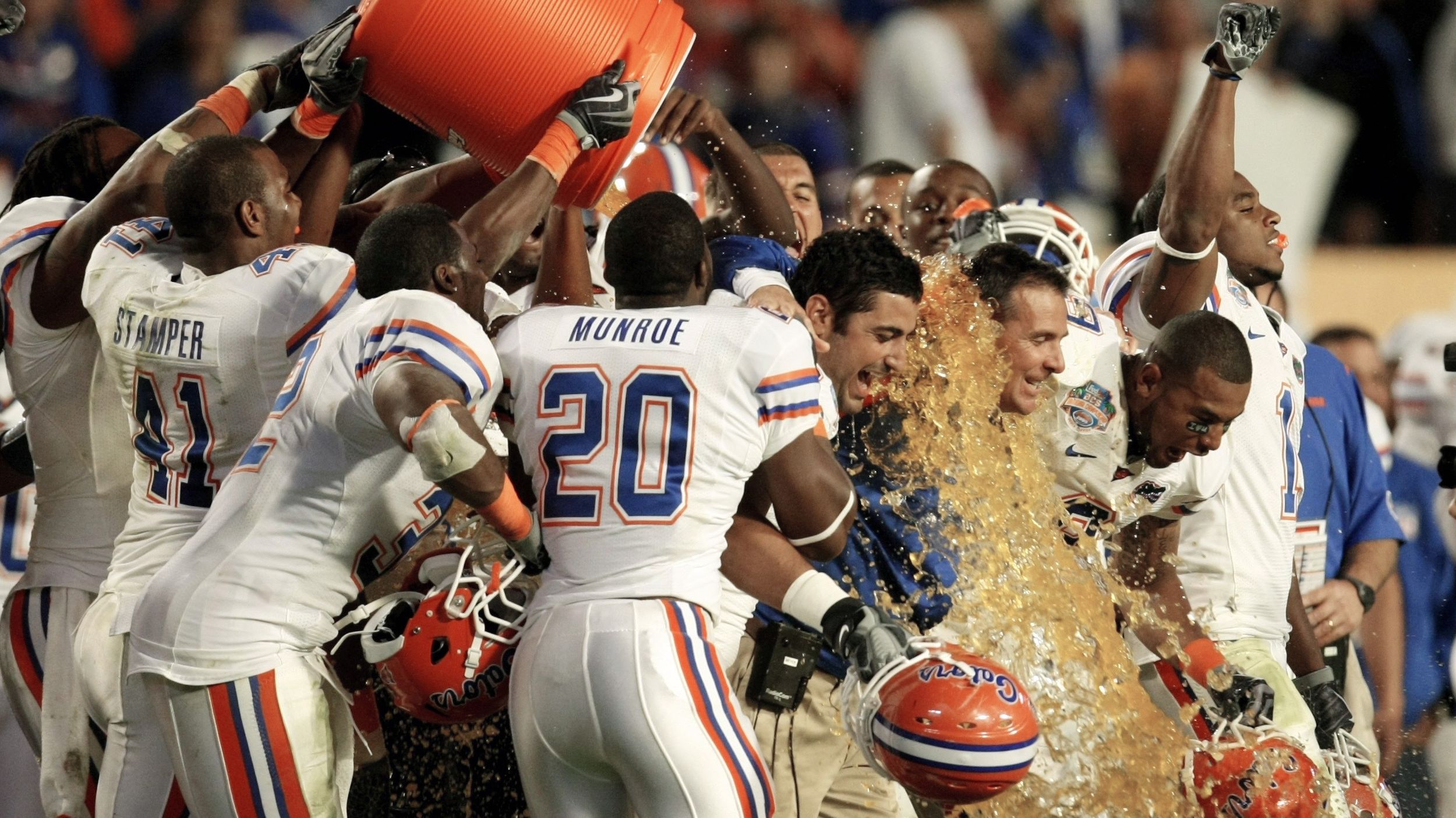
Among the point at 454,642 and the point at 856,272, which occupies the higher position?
the point at 856,272

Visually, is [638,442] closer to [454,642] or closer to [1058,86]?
[454,642]

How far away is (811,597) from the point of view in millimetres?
3482

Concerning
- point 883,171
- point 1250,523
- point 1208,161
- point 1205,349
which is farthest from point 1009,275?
point 883,171

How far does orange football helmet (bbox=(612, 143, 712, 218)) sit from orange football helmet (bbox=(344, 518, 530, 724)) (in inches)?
105

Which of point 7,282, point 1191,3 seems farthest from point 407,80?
point 1191,3

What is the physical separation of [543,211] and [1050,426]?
5.56ft

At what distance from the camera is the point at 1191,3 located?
1025cm

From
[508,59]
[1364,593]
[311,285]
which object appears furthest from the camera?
[1364,593]

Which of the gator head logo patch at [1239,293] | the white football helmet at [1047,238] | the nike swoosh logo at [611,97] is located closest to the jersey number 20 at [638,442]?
the nike swoosh logo at [611,97]

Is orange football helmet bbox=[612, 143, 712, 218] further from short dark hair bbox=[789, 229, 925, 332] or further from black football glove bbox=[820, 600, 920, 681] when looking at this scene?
black football glove bbox=[820, 600, 920, 681]

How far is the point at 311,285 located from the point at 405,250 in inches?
14.7

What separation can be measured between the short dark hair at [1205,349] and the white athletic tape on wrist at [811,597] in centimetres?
147

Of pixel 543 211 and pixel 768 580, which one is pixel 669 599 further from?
pixel 543 211

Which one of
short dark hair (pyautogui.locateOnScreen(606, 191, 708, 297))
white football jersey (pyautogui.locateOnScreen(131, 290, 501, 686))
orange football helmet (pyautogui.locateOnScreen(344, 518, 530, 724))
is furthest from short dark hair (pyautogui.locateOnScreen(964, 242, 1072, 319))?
white football jersey (pyautogui.locateOnScreen(131, 290, 501, 686))
